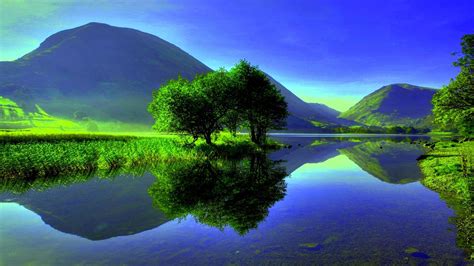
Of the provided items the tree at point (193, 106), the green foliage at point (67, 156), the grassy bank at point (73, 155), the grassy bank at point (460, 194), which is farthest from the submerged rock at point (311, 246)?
the tree at point (193, 106)

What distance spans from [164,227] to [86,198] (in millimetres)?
9969

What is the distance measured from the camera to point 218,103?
204 feet

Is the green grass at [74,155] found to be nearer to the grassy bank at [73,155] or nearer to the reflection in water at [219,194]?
the grassy bank at [73,155]

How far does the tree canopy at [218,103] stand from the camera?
187 ft

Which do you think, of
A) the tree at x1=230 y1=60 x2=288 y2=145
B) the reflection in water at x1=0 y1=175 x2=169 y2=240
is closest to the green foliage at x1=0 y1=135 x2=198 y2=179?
the reflection in water at x1=0 y1=175 x2=169 y2=240

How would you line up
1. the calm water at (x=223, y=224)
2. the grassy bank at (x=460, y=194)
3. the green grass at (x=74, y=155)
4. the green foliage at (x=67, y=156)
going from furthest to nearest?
1. the green grass at (x=74, y=155)
2. the green foliage at (x=67, y=156)
3. the grassy bank at (x=460, y=194)
4. the calm water at (x=223, y=224)

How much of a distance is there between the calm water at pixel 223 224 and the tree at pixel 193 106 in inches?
1100

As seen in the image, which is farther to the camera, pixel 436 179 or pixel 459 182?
pixel 436 179

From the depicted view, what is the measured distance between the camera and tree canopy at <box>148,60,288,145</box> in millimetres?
56875

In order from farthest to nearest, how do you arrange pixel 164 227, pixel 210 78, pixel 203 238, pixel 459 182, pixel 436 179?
1. pixel 210 78
2. pixel 436 179
3. pixel 459 182
4. pixel 164 227
5. pixel 203 238

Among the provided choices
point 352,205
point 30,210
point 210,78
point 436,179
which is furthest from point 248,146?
point 30,210

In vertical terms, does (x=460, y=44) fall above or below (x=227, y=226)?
above

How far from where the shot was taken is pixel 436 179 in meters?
31.0

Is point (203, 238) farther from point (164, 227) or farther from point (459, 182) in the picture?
point (459, 182)
